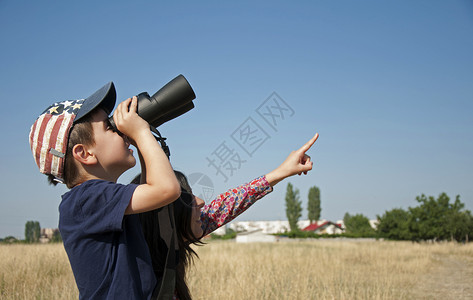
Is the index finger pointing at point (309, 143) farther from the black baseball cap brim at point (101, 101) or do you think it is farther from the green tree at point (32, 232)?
the green tree at point (32, 232)

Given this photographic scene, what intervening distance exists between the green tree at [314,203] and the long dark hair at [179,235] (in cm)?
6111

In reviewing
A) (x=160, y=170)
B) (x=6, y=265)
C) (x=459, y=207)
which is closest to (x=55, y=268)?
(x=6, y=265)

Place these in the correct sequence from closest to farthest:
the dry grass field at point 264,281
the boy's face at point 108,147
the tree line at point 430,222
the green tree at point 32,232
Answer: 1. the boy's face at point 108,147
2. the dry grass field at point 264,281
3. the green tree at point 32,232
4. the tree line at point 430,222

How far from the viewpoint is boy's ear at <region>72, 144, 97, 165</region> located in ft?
4.05

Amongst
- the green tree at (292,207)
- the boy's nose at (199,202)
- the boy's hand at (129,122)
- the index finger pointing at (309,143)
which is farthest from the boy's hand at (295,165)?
the green tree at (292,207)

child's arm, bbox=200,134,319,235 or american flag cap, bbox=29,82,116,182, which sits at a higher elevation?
american flag cap, bbox=29,82,116,182

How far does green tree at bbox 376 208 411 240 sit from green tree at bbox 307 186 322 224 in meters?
28.2

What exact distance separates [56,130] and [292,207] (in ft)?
189

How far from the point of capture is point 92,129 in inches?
49.6

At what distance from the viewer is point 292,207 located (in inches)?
2266

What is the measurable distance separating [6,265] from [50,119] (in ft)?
14.1

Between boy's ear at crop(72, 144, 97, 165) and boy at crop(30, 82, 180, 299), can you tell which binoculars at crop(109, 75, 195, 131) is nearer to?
boy at crop(30, 82, 180, 299)

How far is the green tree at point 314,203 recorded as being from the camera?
201 ft

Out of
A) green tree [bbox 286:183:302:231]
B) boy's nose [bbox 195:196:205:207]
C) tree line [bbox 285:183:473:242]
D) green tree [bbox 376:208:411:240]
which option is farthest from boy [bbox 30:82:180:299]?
green tree [bbox 286:183:302:231]
